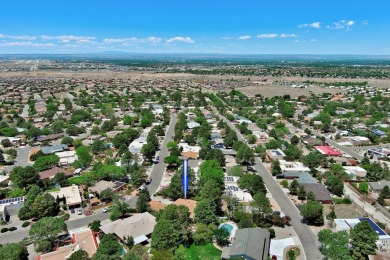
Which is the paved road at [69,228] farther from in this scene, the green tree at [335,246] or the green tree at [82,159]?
the green tree at [335,246]

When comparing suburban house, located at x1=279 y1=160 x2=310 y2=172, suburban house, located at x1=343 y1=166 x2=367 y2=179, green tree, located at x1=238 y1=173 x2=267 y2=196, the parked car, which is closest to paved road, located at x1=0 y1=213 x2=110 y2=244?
the parked car

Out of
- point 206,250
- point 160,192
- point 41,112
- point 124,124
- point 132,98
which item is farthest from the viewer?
point 132,98

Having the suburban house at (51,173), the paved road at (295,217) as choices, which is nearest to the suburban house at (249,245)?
the paved road at (295,217)

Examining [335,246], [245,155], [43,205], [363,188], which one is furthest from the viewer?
[245,155]

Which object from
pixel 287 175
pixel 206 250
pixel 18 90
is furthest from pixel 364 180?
pixel 18 90

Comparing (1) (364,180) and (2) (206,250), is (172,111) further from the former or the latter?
(2) (206,250)

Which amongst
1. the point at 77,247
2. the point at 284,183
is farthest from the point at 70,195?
the point at 284,183

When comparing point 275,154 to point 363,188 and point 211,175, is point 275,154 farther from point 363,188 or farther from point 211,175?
point 211,175
